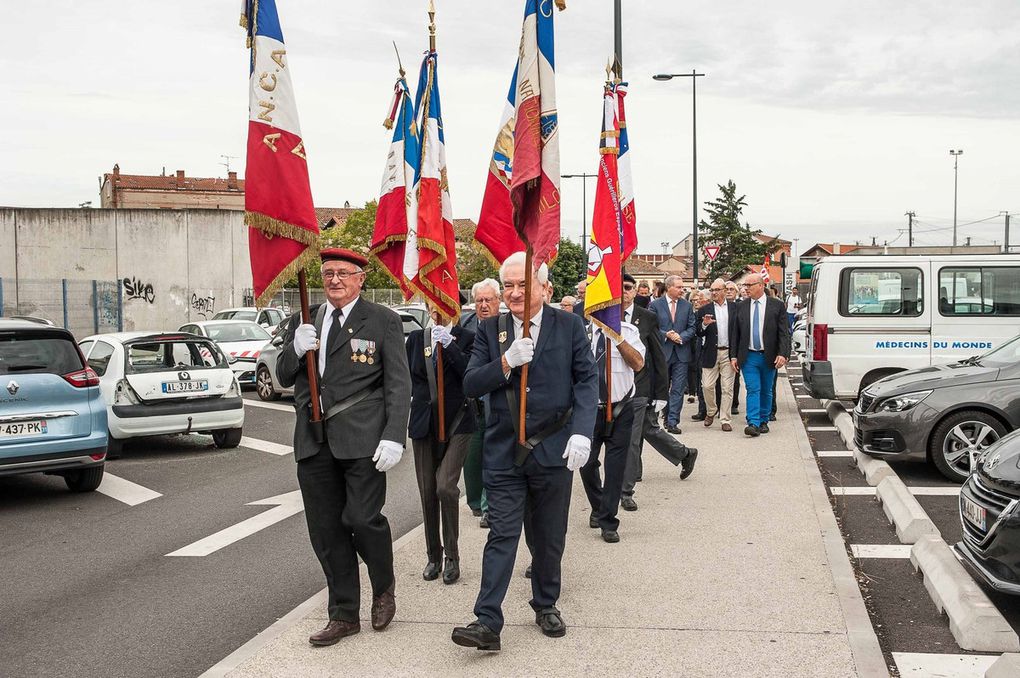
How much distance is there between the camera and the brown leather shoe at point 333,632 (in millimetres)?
4992

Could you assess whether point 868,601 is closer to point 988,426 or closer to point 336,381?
point 336,381

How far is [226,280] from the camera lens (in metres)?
35.6

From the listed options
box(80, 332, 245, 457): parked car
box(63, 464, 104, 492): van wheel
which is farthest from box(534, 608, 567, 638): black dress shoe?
box(80, 332, 245, 457): parked car

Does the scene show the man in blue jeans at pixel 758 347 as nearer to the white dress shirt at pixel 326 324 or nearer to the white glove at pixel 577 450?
the white glove at pixel 577 450

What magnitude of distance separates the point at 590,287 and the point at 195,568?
3410mm

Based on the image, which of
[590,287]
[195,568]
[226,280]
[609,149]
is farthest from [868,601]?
[226,280]

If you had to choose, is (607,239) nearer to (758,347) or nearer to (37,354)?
(758,347)

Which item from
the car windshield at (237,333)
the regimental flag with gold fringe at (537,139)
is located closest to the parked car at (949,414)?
the regimental flag with gold fringe at (537,139)

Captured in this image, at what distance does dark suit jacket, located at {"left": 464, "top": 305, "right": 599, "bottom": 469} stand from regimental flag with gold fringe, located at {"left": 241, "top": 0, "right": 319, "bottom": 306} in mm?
1149

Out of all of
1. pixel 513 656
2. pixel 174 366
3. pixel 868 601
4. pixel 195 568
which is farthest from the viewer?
pixel 174 366

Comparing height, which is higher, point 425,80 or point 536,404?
point 425,80

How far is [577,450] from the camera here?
197 inches

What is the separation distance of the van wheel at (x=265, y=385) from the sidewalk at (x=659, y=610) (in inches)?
442

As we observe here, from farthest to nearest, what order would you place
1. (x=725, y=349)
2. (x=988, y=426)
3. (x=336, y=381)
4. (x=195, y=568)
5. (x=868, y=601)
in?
(x=725, y=349)
(x=988, y=426)
(x=195, y=568)
(x=868, y=601)
(x=336, y=381)
